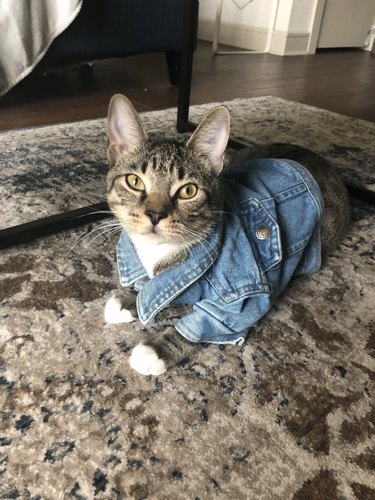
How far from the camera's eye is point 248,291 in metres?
0.81

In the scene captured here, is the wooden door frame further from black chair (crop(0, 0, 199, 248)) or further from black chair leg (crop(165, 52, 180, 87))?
black chair (crop(0, 0, 199, 248))

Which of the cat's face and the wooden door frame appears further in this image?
the wooden door frame

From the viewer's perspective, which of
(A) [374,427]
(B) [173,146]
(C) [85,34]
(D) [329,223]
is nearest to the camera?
(A) [374,427]

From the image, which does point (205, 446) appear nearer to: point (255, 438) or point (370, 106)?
point (255, 438)

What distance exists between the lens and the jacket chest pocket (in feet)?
2.93

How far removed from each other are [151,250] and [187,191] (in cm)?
13

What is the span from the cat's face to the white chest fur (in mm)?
11

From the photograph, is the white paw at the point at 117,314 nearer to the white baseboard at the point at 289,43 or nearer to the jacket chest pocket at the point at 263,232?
the jacket chest pocket at the point at 263,232

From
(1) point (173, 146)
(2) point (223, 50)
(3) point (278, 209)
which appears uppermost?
(1) point (173, 146)

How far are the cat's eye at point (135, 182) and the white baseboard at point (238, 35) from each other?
160 inches

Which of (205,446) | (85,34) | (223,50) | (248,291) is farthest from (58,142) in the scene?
(223,50)

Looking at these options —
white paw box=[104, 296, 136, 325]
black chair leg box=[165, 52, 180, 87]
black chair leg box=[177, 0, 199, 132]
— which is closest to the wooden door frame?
black chair leg box=[165, 52, 180, 87]

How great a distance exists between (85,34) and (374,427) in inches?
79.6

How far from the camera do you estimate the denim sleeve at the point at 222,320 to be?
2.67ft
